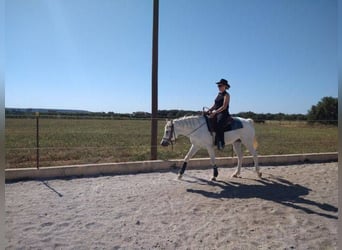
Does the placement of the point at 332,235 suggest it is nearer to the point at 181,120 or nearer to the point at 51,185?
the point at 181,120

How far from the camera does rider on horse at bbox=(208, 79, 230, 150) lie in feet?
18.9

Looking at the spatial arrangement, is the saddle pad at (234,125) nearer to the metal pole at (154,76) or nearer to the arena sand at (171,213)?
the arena sand at (171,213)

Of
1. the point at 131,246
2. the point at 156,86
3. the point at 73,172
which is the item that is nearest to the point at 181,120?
the point at 156,86

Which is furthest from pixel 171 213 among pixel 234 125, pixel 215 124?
pixel 234 125

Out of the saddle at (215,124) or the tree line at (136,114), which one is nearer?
the tree line at (136,114)

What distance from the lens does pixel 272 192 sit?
5.07 metres

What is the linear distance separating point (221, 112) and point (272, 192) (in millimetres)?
1754

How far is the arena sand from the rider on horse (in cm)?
85

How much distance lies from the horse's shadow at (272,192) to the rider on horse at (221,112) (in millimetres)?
852

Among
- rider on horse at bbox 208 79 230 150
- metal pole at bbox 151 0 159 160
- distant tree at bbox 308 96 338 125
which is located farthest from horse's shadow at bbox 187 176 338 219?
metal pole at bbox 151 0 159 160

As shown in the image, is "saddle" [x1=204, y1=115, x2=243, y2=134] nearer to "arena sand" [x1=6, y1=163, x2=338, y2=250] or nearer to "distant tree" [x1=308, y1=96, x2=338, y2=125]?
"arena sand" [x1=6, y1=163, x2=338, y2=250]

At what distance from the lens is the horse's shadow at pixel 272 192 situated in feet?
14.2

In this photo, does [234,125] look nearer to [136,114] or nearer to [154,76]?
[154,76]

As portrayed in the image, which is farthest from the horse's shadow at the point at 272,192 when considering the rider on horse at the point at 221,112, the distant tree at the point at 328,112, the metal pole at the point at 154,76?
the metal pole at the point at 154,76
